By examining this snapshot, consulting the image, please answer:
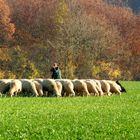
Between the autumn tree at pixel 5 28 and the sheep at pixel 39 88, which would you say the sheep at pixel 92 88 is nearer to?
the sheep at pixel 39 88

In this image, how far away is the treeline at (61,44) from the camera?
80062 millimetres

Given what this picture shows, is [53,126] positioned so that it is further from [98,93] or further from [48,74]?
[48,74]

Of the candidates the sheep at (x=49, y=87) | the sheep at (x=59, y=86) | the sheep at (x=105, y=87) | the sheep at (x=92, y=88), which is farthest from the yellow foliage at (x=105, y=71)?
the sheep at (x=49, y=87)

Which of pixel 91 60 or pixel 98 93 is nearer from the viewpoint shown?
pixel 98 93

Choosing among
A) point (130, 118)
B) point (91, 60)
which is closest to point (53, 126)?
point (130, 118)

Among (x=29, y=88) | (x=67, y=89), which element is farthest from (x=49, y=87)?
(x=29, y=88)

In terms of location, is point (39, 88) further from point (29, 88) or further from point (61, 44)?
point (61, 44)

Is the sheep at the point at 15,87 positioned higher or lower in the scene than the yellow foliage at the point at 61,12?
lower

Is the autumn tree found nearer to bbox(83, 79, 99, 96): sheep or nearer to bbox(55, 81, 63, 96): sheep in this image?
bbox(83, 79, 99, 96): sheep

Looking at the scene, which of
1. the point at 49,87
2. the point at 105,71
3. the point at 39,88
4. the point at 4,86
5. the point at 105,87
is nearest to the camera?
the point at 4,86

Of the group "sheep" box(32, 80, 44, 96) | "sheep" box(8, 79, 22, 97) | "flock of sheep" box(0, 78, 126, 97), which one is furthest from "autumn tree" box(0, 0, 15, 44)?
"sheep" box(8, 79, 22, 97)

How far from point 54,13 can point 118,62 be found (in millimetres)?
14585

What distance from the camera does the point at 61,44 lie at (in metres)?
79.9

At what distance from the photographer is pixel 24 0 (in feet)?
341
